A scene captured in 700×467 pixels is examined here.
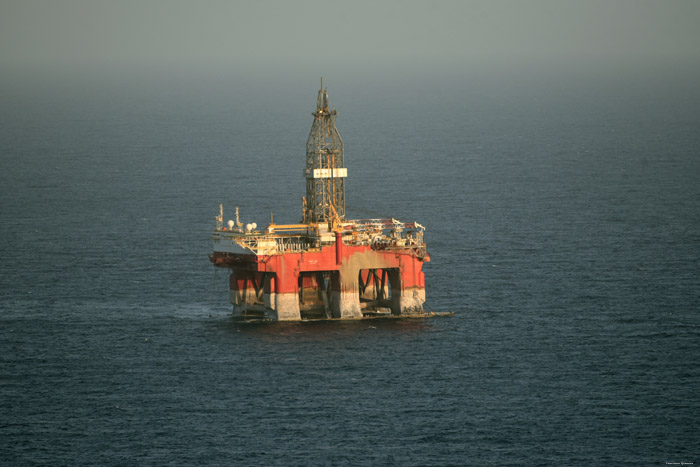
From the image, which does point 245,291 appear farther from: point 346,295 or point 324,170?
point 324,170

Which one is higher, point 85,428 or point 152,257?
point 152,257

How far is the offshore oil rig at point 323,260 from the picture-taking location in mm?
114000

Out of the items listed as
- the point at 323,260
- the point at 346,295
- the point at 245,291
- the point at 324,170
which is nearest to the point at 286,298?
the point at 323,260

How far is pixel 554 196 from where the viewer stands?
186 meters

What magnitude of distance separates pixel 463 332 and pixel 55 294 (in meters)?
33.4

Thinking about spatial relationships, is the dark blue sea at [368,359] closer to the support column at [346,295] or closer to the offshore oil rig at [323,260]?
the support column at [346,295]

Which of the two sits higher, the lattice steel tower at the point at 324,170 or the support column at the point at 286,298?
the lattice steel tower at the point at 324,170

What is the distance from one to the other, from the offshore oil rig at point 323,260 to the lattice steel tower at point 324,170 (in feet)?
0.24

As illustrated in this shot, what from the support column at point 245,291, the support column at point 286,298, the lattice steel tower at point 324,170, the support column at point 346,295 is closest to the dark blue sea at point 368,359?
the support column at point 286,298

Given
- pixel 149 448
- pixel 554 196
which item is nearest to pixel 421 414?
pixel 149 448

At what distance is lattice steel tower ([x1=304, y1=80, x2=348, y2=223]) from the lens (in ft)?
388

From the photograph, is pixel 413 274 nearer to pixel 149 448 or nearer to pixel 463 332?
pixel 463 332

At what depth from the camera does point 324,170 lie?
118188mm

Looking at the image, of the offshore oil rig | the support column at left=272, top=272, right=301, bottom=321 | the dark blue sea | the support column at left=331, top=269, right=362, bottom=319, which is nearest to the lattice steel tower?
the offshore oil rig
